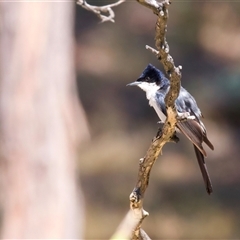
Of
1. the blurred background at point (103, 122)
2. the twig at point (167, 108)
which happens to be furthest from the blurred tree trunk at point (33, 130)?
the twig at point (167, 108)

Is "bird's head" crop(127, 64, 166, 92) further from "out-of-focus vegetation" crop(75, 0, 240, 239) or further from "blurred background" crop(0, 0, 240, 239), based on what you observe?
"out-of-focus vegetation" crop(75, 0, 240, 239)

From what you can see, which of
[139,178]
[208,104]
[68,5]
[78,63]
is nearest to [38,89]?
[68,5]

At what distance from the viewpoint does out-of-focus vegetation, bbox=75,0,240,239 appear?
8.36 metres

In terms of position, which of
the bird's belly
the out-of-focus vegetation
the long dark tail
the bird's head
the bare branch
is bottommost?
the out-of-focus vegetation

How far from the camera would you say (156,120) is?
380 inches

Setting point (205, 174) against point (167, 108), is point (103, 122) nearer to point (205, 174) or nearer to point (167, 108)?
point (205, 174)

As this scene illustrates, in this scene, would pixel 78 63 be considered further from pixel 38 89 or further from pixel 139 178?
pixel 139 178

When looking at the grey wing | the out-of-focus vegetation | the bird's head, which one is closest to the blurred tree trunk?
the bird's head

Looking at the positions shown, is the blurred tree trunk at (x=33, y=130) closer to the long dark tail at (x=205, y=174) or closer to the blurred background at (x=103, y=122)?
the blurred background at (x=103, y=122)

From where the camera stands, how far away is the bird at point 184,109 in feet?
10.1

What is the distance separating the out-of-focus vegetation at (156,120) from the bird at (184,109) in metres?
4.79

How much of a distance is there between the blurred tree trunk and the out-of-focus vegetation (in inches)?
185

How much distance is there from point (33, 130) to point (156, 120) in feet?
21.2

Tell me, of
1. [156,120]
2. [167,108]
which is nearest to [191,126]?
[167,108]
